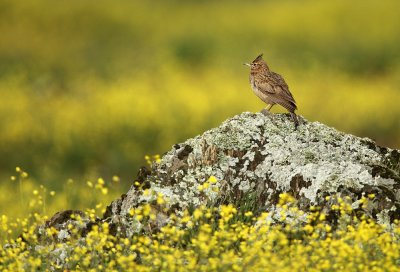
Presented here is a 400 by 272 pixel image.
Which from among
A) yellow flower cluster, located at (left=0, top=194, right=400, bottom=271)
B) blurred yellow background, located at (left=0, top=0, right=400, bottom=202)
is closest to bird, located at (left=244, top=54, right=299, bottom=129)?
yellow flower cluster, located at (left=0, top=194, right=400, bottom=271)

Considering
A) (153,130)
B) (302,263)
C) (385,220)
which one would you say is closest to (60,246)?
(302,263)

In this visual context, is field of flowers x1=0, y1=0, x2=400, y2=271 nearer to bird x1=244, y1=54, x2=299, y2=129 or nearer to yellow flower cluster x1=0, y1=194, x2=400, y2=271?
yellow flower cluster x1=0, y1=194, x2=400, y2=271

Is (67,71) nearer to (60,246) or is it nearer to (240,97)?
(240,97)

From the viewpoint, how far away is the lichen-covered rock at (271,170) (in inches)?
369

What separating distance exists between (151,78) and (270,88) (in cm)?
1650

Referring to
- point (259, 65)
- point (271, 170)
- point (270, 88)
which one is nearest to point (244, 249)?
point (271, 170)

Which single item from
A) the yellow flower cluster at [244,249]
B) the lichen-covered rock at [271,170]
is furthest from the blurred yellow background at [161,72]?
the yellow flower cluster at [244,249]

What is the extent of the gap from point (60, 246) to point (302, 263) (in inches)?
85.8

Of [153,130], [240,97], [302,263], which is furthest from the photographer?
[240,97]

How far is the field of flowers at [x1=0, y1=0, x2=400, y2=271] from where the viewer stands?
20.2m

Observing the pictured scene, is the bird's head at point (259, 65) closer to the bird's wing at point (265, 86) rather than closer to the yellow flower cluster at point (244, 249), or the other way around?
the bird's wing at point (265, 86)

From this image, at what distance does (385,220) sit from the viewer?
359 inches

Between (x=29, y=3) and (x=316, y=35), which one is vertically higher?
(x=29, y=3)

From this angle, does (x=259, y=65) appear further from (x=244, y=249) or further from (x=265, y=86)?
(x=244, y=249)
